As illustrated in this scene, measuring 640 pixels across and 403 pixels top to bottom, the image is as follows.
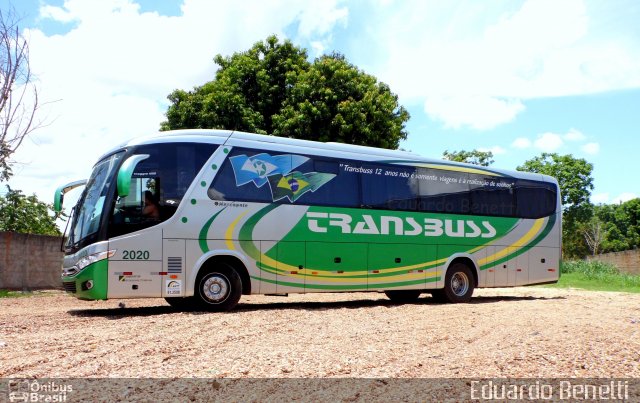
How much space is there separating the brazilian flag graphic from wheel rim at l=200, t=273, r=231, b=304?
197cm

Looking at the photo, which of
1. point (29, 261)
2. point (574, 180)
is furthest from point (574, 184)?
point (29, 261)

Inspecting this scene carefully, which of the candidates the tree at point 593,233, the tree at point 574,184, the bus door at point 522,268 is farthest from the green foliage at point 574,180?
the bus door at point 522,268

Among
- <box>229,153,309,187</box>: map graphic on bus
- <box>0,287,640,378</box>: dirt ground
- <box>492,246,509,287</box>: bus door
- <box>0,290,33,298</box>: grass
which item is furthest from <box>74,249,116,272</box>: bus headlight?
<box>492,246,509,287</box>: bus door

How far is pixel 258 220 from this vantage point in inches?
516

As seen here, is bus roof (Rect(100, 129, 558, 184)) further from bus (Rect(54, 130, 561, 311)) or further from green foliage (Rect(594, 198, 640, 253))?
green foliage (Rect(594, 198, 640, 253))

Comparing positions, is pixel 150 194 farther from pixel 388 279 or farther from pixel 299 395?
pixel 299 395

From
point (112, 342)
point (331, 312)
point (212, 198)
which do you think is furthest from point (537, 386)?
point (212, 198)

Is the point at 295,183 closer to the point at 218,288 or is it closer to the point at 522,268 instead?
the point at 218,288

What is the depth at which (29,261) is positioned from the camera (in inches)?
848

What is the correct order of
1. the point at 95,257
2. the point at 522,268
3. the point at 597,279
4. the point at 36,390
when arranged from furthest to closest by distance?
the point at 597,279, the point at 522,268, the point at 95,257, the point at 36,390

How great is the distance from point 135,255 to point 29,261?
11.6 meters

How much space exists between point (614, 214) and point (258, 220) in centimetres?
7589

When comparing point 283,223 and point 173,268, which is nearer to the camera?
point 173,268

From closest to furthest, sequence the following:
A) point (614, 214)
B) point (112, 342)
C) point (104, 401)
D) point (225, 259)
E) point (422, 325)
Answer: point (104, 401)
point (112, 342)
point (422, 325)
point (225, 259)
point (614, 214)
